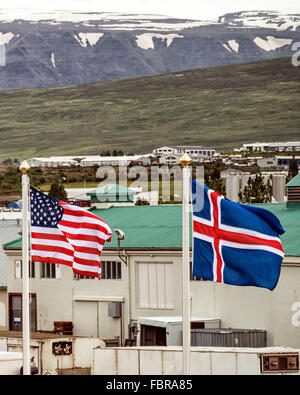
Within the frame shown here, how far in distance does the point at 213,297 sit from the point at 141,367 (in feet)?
39.4

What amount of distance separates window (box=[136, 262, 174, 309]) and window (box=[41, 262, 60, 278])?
455 centimetres

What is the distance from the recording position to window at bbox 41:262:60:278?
4864cm

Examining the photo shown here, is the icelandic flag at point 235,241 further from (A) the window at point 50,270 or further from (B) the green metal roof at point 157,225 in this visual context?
(A) the window at point 50,270

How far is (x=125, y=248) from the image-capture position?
4566 centimetres

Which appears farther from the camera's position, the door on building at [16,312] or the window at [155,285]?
the door on building at [16,312]

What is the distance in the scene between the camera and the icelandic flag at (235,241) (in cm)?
2386

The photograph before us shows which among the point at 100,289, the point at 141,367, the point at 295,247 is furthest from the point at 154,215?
the point at 141,367

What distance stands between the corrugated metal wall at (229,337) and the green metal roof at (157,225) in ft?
10.6

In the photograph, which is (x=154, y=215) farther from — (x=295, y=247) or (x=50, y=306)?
(x=295, y=247)

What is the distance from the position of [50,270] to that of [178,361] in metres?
19.3

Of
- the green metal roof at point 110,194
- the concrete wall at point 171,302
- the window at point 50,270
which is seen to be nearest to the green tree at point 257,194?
A: the green metal roof at point 110,194

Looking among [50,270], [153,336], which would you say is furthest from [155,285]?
[50,270]
